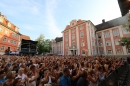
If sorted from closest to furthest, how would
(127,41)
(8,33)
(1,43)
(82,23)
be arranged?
(127,41) → (1,43) → (8,33) → (82,23)

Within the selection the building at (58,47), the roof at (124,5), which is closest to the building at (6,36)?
the building at (58,47)

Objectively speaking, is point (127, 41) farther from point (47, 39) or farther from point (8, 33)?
point (47, 39)

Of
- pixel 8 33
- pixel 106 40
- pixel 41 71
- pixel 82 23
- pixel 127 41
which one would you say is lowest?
pixel 41 71

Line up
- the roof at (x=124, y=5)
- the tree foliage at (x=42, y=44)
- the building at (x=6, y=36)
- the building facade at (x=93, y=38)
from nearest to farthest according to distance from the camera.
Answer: the roof at (x=124, y=5), the building at (x=6, y=36), the building facade at (x=93, y=38), the tree foliage at (x=42, y=44)

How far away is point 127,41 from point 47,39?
41.6 metres

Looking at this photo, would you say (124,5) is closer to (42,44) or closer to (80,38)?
(80,38)

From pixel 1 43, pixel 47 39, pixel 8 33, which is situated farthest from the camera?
pixel 47 39

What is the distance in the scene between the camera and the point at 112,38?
31.4 meters

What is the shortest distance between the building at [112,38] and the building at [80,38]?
3568 mm

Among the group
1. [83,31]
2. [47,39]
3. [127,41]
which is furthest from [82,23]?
[47,39]

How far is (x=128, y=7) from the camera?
4.30m

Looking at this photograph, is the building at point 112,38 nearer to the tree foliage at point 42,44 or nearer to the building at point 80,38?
the building at point 80,38

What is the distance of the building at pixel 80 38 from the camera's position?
3057cm

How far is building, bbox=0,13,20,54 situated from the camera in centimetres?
2762
